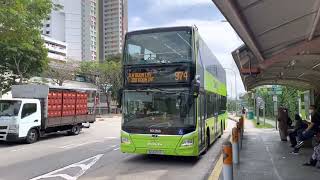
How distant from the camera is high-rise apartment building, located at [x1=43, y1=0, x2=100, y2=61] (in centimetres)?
9597

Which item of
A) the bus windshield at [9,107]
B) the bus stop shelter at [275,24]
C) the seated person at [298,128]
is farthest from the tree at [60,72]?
the bus stop shelter at [275,24]

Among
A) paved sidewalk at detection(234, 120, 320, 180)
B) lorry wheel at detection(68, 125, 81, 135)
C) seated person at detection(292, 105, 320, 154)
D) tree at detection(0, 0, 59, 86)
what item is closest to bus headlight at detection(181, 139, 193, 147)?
paved sidewalk at detection(234, 120, 320, 180)

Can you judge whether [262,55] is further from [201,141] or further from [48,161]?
[48,161]

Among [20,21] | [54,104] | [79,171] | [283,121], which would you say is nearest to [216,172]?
[79,171]

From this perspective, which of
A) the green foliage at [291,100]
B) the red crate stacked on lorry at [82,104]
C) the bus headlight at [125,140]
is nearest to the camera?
the bus headlight at [125,140]

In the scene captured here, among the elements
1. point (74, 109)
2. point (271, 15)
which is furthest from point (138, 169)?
point (74, 109)

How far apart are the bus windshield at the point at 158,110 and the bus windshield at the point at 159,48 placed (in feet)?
3.20

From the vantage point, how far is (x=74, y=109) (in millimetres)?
25891

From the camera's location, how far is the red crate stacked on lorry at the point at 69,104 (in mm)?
24703

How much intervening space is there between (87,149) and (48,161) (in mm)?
3933

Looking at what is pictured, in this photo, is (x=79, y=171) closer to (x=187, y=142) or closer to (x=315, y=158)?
(x=187, y=142)

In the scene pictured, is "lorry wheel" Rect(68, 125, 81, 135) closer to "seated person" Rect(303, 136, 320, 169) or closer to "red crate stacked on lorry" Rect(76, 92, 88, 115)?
"red crate stacked on lorry" Rect(76, 92, 88, 115)

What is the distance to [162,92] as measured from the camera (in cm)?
1357

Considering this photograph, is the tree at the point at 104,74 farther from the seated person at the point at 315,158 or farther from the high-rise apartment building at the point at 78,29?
the seated person at the point at 315,158
